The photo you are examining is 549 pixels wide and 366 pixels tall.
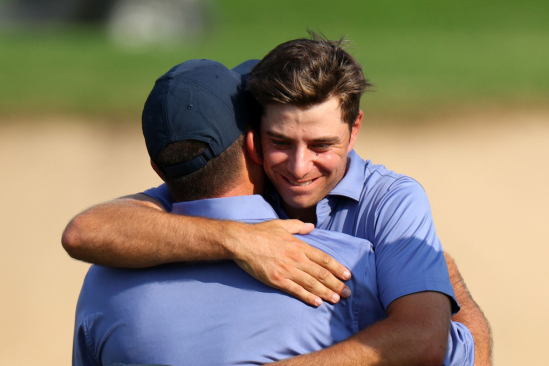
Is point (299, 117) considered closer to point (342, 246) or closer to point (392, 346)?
point (342, 246)

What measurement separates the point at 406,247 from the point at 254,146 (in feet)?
1.92

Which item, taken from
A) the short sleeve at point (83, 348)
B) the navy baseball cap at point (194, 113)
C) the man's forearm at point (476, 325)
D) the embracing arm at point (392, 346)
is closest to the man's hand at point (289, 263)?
the embracing arm at point (392, 346)

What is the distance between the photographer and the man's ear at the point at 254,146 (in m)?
2.34

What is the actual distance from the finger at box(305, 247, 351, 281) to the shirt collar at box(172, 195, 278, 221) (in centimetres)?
19

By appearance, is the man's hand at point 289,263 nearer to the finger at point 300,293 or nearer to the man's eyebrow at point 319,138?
the finger at point 300,293

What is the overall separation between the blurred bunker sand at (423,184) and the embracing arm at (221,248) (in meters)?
4.32

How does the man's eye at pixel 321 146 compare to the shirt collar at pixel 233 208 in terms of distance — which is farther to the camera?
the man's eye at pixel 321 146

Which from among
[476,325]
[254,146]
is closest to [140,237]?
[254,146]

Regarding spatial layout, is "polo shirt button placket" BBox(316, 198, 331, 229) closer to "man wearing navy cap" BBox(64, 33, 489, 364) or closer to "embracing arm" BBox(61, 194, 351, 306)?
"man wearing navy cap" BBox(64, 33, 489, 364)

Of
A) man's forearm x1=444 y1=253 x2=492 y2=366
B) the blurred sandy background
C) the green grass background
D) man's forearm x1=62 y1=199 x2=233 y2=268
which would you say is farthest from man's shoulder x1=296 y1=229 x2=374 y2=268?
the blurred sandy background

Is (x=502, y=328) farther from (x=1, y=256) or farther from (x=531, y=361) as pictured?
(x=1, y=256)

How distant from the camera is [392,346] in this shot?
1983 mm

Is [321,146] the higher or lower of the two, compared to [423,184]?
higher

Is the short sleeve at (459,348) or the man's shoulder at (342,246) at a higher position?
the man's shoulder at (342,246)
